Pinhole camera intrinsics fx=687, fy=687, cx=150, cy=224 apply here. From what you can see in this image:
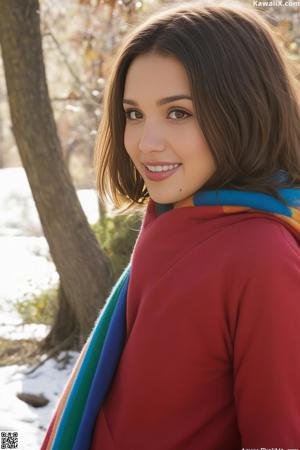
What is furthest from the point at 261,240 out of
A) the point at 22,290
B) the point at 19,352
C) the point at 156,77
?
the point at 22,290

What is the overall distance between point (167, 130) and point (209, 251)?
27 centimetres

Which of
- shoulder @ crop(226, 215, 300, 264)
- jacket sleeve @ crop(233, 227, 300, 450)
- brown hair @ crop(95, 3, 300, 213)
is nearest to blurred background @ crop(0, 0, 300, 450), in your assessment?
brown hair @ crop(95, 3, 300, 213)

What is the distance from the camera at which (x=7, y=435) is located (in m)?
3.28

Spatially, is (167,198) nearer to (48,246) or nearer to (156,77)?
(156,77)

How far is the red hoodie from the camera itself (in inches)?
47.3

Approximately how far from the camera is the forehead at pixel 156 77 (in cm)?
137

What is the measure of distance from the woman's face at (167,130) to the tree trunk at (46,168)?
8.58ft

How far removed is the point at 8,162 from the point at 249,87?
20701 mm

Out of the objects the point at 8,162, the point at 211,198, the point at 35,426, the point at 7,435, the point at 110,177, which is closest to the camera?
the point at 211,198

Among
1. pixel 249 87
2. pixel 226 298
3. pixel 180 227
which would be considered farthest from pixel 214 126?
pixel 226 298

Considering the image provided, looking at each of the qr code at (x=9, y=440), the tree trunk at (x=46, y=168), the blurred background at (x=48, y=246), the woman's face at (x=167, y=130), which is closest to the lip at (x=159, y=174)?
the woman's face at (x=167, y=130)

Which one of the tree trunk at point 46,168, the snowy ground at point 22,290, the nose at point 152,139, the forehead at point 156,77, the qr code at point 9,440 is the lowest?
the snowy ground at point 22,290

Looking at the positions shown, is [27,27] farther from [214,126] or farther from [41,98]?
[214,126]

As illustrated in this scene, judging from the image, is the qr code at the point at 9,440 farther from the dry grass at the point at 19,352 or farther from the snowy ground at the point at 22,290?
the dry grass at the point at 19,352
